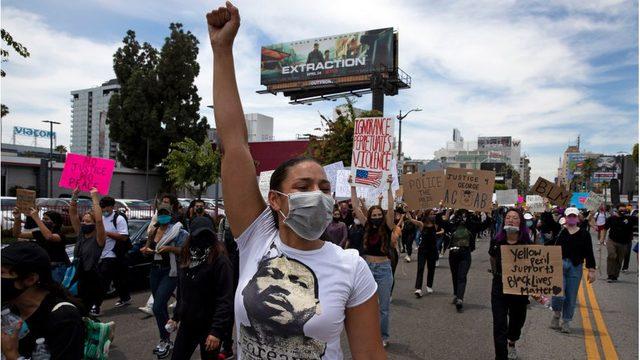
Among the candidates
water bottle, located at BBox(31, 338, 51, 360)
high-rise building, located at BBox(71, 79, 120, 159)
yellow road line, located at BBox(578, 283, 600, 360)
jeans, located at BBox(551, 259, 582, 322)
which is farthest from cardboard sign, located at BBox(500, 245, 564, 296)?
high-rise building, located at BBox(71, 79, 120, 159)

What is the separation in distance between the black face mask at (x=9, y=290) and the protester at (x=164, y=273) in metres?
3.29

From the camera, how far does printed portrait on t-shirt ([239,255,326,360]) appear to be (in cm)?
175

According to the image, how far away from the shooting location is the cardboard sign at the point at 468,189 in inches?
399

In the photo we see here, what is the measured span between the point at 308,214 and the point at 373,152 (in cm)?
827

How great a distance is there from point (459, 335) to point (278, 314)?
5.94 m

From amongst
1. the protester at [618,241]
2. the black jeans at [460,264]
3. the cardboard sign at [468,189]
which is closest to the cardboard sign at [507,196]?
the protester at [618,241]

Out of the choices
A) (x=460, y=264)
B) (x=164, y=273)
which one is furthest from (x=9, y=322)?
(x=460, y=264)

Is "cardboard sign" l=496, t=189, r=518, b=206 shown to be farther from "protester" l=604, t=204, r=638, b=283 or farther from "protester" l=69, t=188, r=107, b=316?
"protester" l=69, t=188, r=107, b=316

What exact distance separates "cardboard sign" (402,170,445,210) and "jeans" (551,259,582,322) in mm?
3018

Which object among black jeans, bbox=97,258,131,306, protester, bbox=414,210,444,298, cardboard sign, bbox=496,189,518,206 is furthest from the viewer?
cardboard sign, bbox=496,189,518,206

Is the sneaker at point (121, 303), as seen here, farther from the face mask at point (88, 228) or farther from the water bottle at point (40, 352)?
the water bottle at point (40, 352)

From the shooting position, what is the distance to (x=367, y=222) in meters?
7.44

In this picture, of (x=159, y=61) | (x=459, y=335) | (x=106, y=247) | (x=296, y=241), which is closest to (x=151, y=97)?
(x=159, y=61)

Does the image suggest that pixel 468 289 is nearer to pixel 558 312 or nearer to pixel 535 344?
pixel 558 312
